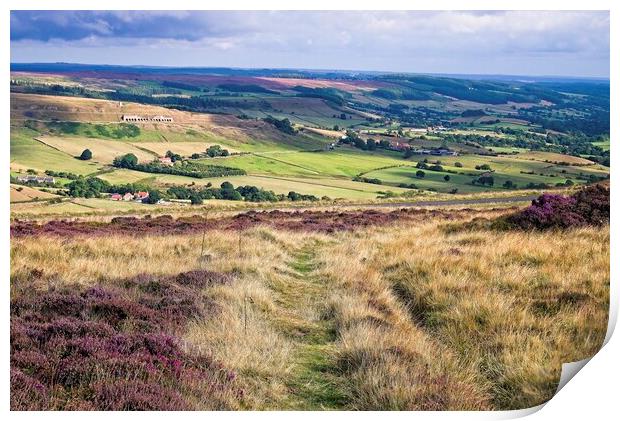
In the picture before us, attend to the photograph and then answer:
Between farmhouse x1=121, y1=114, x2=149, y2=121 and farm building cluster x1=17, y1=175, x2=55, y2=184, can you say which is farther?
farmhouse x1=121, y1=114, x2=149, y2=121

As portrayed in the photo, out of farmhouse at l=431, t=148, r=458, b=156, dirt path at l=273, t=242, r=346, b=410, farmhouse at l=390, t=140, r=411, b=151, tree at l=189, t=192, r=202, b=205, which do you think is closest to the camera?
dirt path at l=273, t=242, r=346, b=410

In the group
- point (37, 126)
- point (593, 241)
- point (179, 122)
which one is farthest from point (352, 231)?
point (37, 126)

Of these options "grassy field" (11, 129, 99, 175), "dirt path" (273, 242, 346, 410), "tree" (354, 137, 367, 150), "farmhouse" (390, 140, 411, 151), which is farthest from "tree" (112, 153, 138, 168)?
"farmhouse" (390, 140, 411, 151)

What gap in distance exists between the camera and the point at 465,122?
24.5 meters

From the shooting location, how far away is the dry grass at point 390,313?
5484 millimetres

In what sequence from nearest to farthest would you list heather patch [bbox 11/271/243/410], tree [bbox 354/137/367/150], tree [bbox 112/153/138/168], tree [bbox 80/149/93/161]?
heather patch [bbox 11/271/243/410] < tree [bbox 112/153/138/168] < tree [bbox 80/149/93/161] < tree [bbox 354/137/367/150]

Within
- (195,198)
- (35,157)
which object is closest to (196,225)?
(195,198)

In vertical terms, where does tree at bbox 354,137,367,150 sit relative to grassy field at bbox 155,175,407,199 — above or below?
above

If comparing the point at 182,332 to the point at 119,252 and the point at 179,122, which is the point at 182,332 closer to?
the point at 119,252

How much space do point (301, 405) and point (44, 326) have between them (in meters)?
2.99

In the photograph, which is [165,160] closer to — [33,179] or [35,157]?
[35,157]

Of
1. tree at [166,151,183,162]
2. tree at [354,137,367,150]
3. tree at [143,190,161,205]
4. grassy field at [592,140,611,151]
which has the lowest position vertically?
tree at [143,190,161,205]

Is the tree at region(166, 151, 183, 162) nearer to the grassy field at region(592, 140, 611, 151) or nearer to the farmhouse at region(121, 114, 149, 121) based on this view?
the farmhouse at region(121, 114, 149, 121)

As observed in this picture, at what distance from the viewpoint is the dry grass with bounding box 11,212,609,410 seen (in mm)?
5484
